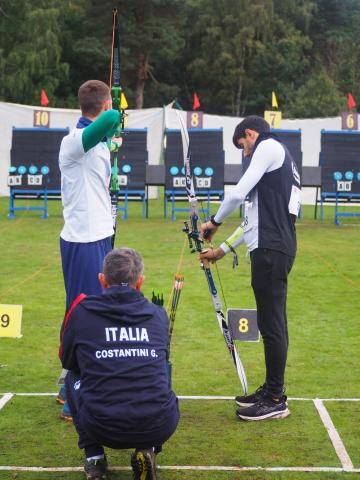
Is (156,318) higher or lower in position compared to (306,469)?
higher

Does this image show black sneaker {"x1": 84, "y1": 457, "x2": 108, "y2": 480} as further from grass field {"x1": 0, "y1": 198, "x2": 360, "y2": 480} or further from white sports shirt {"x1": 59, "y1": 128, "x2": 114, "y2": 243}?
white sports shirt {"x1": 59, "y1": 128, "x2": 114, "y2": 243}

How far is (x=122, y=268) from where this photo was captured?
3650 mm

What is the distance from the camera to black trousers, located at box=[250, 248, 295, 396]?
461cm

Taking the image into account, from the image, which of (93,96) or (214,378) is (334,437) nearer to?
(214,378)

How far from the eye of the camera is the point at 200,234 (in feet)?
16.3

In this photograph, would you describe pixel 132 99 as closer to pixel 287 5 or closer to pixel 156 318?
pixel 287 5

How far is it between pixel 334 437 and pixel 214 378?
1233 mm

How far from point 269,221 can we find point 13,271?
18.4 ft

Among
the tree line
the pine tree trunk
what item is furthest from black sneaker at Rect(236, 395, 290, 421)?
the pine tree trunk

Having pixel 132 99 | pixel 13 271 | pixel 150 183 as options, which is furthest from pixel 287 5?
pixel 13 271

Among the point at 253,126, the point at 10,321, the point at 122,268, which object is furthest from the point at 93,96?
the point at 10,321

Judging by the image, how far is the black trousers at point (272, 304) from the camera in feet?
15.1

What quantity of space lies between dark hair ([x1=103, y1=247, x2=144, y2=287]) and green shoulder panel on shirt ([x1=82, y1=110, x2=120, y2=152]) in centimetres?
67

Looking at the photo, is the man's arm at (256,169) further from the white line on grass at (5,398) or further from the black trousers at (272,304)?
the white line on grass at (5,398)
